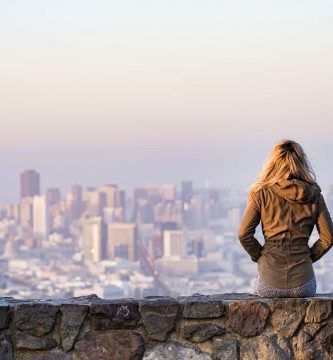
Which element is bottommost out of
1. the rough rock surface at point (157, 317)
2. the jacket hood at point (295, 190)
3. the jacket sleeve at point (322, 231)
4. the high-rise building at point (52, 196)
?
the high-rise building at point (52, 196)

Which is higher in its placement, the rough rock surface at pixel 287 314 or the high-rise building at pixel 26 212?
the rough rock surface at pixel 287 314

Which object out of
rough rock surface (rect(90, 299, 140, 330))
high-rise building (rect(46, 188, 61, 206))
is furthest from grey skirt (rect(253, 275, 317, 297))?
high-rise building (rect(46, 188, 61, 206))

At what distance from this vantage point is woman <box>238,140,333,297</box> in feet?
19.5

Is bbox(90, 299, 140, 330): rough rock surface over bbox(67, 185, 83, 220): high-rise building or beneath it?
over

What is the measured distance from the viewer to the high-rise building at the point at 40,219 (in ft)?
331

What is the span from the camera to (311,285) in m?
6.02

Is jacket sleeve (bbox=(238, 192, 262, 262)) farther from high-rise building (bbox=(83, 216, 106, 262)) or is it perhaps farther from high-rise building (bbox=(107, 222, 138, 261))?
high-rise building (bbox=(83, 216, 106, 262))

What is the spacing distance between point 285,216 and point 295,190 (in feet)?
0.53

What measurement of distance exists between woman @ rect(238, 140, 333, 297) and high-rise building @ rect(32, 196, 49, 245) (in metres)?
94.0

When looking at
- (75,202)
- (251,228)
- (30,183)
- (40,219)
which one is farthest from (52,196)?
(251,228)

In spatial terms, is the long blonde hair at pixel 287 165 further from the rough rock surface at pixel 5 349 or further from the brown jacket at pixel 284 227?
the rough rock surface at pixel 5 349

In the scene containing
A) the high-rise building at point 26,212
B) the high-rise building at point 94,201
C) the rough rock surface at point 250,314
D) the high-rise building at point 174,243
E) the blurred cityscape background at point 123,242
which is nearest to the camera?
the rough rock surface at point 250,314

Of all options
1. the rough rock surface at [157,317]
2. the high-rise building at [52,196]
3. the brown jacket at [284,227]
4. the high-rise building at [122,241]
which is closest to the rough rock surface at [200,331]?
the rough rock surface at [157,317]

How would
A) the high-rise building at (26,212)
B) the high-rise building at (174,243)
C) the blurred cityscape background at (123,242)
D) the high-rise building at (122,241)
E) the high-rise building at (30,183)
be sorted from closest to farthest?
the blurred cityscape background at (123,242) → the high-rise building at (122,241) → the high-rise building at (174,243) → the high-rise building at (26,212) → the high-rise building at (30,183)
